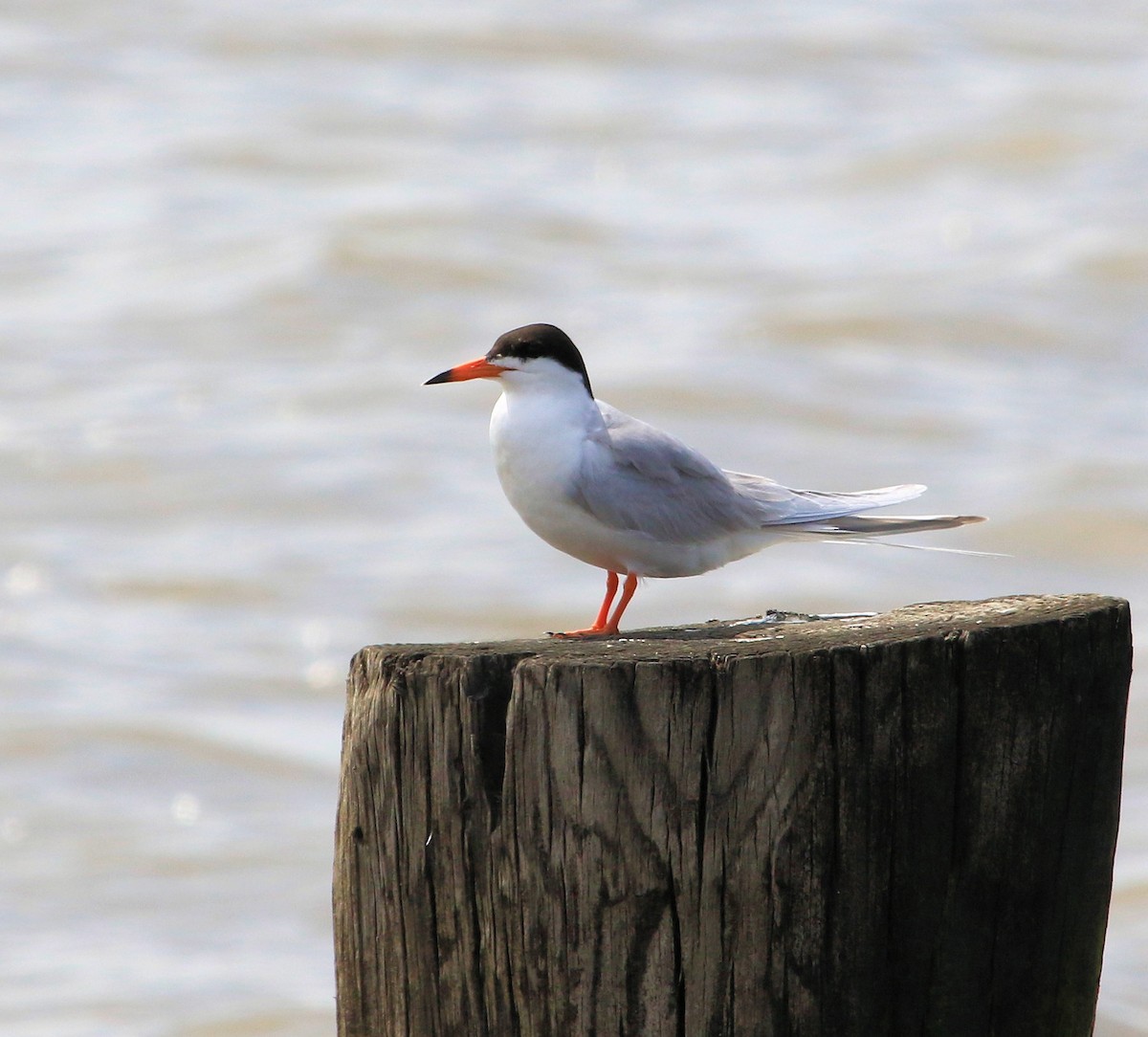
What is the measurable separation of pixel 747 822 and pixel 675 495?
1830 mm

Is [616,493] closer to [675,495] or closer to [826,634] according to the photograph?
[675,495]

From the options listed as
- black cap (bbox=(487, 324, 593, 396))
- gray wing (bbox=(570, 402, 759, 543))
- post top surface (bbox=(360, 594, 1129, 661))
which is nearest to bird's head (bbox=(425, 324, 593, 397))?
black cap (bbox=(487, 324, 593, 396))

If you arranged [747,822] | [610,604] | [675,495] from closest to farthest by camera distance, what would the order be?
[747,822] → [610,604] → [675,495]

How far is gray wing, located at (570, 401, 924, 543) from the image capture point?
4574mm

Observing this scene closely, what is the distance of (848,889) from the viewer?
296 centimetres

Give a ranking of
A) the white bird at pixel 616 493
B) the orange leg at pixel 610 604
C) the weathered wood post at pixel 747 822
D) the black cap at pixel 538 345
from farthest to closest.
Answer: the black cap at pixel 538 345
the white bird at pixel 616 493
the orange leg at pixel 610 604
the weathered wood post at pixel 747 822

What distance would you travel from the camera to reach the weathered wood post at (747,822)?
292cm

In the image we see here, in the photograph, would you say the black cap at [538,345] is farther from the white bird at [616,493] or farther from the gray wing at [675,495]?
the gray wing at [675,495]

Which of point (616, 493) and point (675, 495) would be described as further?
point (675, 495)

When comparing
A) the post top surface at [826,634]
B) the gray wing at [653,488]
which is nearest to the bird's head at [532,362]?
the gray wing at [653,488]

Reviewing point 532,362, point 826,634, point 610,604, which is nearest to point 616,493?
point 610,604

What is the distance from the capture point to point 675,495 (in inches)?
184

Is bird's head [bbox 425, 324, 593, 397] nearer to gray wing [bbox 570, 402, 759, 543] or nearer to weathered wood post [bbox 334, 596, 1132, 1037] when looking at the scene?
gray wing [bbox 570, 402, 759, 543]

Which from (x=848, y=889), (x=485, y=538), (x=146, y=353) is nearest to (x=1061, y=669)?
(x=848, y=889)
